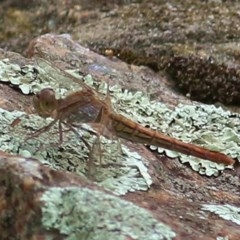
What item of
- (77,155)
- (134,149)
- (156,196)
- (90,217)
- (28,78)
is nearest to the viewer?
(90,217)

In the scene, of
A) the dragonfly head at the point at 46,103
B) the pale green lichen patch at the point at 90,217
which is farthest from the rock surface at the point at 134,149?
the dragonfly head at the point at 46,103

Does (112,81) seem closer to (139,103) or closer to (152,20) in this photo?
(139,103)

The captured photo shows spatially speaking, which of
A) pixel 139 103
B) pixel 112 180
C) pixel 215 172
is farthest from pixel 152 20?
pixel 112 180

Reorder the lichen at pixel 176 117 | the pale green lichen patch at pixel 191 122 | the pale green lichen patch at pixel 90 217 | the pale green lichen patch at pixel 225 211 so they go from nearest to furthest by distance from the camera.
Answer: the pale green lichen patch at pixel 90 217, the pale green lichen patch at pixel 225 211, the lichen at pixel 176 117, the pale green lichen patch at pixel 191 122

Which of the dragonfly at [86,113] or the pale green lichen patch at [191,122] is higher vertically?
the dragonfly at [86,113]

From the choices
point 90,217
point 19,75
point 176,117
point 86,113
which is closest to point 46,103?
point 86,113

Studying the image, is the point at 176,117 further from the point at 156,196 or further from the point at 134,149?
the point at 156,196

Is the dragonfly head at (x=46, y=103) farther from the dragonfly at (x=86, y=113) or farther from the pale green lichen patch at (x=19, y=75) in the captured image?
the pale green lichen patch at (x=19, y=75)
